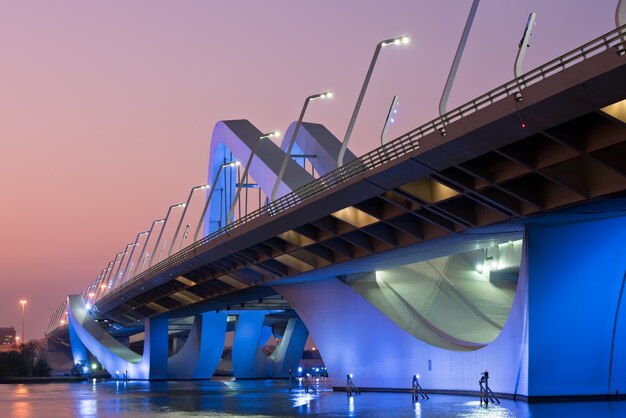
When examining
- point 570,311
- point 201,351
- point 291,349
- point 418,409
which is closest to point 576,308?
point 570,311

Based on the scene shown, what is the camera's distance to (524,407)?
31047mm

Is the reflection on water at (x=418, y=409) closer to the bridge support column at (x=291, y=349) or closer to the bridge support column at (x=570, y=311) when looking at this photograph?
the bridge support column at (x=570, y=311)

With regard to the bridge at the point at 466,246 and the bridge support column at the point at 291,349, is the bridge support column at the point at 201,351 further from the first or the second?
the bridge at the point at 466,246

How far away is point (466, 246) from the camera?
135ft

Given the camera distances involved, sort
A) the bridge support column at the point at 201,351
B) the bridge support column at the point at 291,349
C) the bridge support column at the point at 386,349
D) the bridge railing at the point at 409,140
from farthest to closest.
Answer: the bridge support column at the point at 291,349
the bridge support column at the point at 201,351
the bridge support column at the point at 386,349
the bridge railing at the point at 409,140

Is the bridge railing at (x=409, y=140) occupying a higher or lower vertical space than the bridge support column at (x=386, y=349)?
higher

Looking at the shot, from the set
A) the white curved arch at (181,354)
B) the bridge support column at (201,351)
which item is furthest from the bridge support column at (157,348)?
the bridge support column at (201,351)

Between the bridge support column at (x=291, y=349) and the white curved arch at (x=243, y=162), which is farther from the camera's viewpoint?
the bridge support column at (x=291, y=349)

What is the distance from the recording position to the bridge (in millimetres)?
26922

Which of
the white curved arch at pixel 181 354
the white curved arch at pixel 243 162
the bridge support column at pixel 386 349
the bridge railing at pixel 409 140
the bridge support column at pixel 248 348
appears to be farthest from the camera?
the white curved arch at pixel 181 354

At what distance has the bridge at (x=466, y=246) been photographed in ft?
88.3

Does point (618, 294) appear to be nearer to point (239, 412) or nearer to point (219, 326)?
point (239, 412)

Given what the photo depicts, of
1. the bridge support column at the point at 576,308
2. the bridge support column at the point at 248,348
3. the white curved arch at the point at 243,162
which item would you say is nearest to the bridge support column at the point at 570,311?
the bridge support column at the point at 576,308

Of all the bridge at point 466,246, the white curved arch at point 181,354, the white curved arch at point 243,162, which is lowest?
the white curved arch at point 181,354
